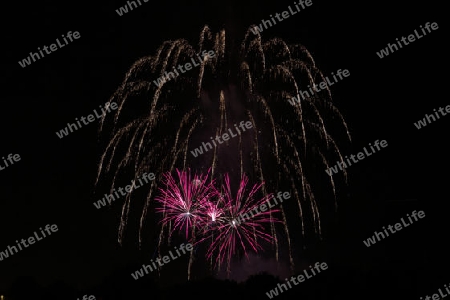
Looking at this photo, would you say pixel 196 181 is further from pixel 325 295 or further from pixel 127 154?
pixel 325 295

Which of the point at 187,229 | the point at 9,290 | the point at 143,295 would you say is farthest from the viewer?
the point at 9,290

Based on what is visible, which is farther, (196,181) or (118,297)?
(196,181)

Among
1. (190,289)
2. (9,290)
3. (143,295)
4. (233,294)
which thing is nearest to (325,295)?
(233,294)

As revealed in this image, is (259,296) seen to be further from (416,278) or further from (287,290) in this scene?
(416,278)

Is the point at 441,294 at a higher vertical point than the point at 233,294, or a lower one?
lower

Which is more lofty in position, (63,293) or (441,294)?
(63,293)

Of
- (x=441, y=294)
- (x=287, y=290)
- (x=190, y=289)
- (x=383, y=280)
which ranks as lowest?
(x=441, y=294)

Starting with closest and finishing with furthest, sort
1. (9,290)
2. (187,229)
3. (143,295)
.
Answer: (143,295)
(187,229)
(9,290)

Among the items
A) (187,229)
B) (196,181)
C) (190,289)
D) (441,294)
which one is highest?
(196,181)

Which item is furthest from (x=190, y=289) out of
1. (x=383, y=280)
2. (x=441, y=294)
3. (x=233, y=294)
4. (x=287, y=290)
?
(x=441, y=294)
